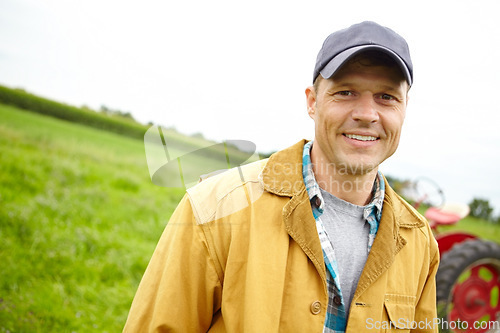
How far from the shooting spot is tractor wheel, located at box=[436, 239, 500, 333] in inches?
137

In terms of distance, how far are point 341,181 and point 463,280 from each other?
122 inches

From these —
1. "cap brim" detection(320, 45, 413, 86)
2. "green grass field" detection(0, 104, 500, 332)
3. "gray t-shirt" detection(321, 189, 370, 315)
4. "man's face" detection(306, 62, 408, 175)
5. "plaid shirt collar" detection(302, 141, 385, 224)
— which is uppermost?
"cap brim" detection(320, 45, 413, 86)

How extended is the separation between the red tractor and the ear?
2299mm

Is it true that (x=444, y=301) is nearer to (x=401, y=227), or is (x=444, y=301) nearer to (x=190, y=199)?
(x=401, y=227)

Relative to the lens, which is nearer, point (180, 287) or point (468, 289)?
point (180, 287)

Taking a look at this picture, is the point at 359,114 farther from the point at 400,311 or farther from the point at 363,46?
the point at 400,311

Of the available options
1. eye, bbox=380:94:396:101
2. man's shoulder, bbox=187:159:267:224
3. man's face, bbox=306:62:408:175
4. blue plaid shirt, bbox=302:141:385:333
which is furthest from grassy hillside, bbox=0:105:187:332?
eye, bbox=380:94:396:101

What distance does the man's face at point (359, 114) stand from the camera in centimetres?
162

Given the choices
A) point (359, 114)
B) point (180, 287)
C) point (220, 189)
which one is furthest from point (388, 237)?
point (180, 287)

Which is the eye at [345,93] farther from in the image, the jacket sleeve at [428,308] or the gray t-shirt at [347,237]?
the jacket sleeve at [428,308]

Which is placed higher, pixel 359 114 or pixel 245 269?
pixel 359 114

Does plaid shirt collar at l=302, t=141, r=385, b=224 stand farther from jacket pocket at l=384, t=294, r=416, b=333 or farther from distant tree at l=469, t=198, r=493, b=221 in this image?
distant tree at l=469, t=198, r=493, b=221

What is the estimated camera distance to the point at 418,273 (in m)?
1.76

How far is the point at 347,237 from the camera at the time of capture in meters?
1.64
